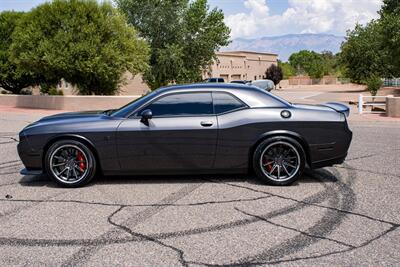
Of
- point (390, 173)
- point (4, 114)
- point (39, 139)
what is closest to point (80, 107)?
point (4, 114)

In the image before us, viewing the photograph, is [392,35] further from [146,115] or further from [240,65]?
[240,65]

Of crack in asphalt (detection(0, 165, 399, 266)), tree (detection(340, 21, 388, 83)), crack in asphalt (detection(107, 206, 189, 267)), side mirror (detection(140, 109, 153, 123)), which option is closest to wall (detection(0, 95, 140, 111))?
side mirror (detection(140, 109, 153, 123))

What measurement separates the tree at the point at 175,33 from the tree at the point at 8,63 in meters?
8.77

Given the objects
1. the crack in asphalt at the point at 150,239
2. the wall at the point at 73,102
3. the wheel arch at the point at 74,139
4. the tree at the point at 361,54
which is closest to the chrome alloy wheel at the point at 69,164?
the wheel arch at the point at 74,139

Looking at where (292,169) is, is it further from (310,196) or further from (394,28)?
(394,28)

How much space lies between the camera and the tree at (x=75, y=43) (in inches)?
810

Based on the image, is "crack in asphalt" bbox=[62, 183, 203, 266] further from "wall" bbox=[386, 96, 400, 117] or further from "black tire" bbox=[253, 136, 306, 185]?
"wall" bbox=[386, 96, 400, 117]

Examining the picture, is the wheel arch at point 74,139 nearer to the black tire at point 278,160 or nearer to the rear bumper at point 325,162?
the black tire at point 278,160

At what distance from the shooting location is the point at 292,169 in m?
6.16

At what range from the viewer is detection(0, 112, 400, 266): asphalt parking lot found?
3.88 metres

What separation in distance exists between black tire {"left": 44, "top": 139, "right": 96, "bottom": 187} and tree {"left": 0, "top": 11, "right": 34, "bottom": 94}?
21909 millimetres

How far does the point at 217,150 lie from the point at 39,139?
2.58 metres

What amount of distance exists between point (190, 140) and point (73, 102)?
16.9m

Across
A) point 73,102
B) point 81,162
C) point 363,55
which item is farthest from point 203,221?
point 363,55
